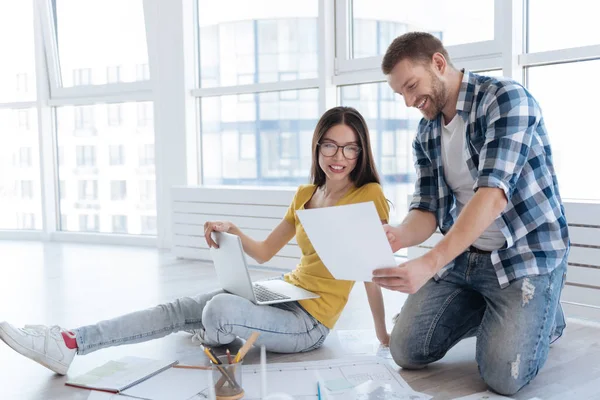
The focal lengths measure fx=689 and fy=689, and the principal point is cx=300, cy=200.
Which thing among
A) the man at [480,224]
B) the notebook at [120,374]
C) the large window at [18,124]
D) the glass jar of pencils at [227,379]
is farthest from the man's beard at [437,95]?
the large window at [18,124]

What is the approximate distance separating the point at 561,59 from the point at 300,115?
179cm

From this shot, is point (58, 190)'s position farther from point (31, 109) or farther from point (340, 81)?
point (340, 81)

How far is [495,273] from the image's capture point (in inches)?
82.6

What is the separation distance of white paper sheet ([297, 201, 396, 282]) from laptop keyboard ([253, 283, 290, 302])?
0.42m

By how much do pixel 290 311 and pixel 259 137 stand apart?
8.60 feet

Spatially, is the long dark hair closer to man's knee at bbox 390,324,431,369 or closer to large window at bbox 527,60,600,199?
man's knee at bbox 390,324,431,369

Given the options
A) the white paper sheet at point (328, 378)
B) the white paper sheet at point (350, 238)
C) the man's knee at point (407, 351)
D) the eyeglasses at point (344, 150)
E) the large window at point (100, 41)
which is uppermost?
the large window at point (100, 41)

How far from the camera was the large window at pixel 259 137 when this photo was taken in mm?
4527

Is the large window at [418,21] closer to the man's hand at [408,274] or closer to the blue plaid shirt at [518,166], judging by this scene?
the blue plaid shirt at [518,166]

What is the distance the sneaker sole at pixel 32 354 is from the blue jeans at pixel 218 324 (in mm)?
89

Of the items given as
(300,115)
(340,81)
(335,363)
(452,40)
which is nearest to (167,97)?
(300,115)

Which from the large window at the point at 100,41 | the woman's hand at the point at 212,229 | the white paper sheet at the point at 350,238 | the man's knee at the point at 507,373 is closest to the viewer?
the white paper sheet at the point at 350,238

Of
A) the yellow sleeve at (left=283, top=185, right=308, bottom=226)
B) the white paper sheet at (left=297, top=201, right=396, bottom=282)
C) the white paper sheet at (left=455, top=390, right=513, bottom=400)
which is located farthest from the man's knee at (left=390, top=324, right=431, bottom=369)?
the yellow sleeve at (left=283, top=185, right=308, bottom=226)

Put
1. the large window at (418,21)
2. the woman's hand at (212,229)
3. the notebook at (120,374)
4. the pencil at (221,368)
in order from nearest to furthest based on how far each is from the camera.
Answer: the pencil at (221,368)
the notebook at (120,374)
the woman's hand at (212,229)
the large window at (418,21)
